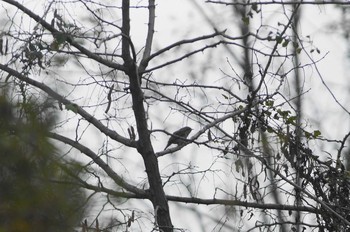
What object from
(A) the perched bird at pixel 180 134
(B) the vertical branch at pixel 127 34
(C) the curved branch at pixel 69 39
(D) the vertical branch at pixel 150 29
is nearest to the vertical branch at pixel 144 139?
(B) the vertical branch at pixel 127 34

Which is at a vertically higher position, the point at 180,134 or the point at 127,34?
the point at 127,34

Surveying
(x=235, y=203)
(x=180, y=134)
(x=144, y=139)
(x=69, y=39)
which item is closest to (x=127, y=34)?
(x=69, y=39)

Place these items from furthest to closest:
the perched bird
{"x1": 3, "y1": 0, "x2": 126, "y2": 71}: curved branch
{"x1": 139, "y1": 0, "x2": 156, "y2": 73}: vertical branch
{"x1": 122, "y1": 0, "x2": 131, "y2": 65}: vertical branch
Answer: {"x1": 139, "y1": 0, "x2": 156, "y2": 73}: vertical branch → the perched bird → {"x1": 122, "y1": 0, "x2": 131, "y2": 65}: vertical branch → {"x1": 3, "y1": 0, "x2": 126, "y2": 71}: curved branch

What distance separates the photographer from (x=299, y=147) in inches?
251

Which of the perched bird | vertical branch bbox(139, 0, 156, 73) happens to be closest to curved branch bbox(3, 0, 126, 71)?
vertical branch bbox(139, 0, 156, 73)

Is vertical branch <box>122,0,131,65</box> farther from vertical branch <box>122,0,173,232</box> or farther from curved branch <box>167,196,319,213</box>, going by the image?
curved branch <box>167,196,319,213</box>

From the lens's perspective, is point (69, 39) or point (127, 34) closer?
point (69, 39)

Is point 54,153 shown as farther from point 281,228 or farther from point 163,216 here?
point 281,228

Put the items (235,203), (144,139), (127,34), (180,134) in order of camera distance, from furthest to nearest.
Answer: (180,134), (235,203), (144,139), (127,34)

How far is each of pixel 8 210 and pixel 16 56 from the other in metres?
3.15

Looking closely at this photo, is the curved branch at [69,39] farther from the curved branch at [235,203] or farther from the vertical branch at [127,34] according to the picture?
the curved branch at [235,203]

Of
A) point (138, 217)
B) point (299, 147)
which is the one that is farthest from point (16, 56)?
point (299, 147)

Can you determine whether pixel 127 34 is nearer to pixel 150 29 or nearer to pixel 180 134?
pixel 150 29

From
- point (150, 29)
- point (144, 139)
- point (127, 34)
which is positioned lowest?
point (144, 139)
